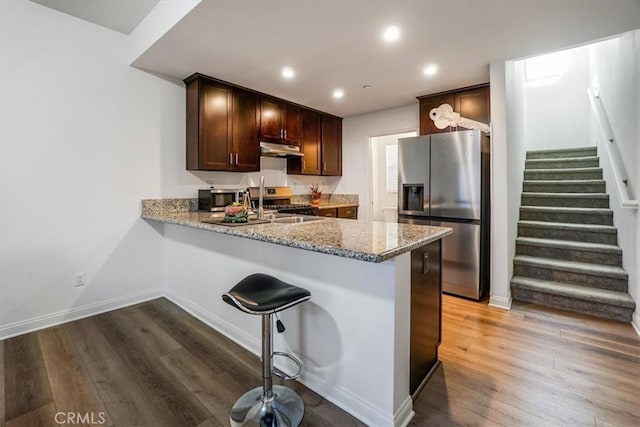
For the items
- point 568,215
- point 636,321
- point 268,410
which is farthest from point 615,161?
point 268,410

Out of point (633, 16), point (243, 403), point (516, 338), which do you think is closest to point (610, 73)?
point (633, 16)

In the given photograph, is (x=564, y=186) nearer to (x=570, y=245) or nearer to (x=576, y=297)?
(x=570, y=245)

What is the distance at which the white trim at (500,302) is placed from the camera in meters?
2.91

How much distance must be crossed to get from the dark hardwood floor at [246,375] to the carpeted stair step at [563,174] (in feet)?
7.47

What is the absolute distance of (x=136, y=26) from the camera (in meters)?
2.76

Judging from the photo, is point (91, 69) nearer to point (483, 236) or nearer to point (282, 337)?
point (282, 337)

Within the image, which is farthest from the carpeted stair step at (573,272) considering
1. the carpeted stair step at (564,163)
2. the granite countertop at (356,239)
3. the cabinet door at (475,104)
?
the granite countertop at (356,239)

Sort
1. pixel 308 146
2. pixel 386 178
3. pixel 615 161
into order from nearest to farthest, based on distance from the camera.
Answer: pixel 615 161
pixel 308 146
pixel 386 178

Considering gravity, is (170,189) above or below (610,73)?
below

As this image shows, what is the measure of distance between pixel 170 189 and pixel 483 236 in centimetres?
338

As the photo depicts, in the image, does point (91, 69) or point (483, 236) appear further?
point (483, 236)

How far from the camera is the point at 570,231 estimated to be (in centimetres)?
337

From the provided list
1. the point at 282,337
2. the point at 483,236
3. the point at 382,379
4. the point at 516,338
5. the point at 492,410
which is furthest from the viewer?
the point at 483,236

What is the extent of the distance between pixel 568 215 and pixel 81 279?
Answer: 5.22 m
